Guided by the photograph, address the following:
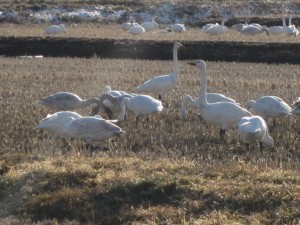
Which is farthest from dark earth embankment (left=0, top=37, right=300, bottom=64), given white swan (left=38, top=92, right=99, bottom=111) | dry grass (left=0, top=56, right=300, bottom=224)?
white swan (left=38, top=92, right=99, bottom=111)

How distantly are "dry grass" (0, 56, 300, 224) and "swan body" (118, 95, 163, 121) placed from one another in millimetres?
262

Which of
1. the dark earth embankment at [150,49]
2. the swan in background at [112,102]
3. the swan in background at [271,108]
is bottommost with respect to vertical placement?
the dark earth embankment at [150,49]

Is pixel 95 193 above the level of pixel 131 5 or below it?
above

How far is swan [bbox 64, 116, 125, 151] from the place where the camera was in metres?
Answer: 10.8

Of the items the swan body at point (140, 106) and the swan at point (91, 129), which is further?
the swan body at point (140, 106)

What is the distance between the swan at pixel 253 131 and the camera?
1063 centimetres

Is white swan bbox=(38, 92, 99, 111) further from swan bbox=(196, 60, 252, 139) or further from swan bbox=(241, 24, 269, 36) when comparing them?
swan bbox=(241, 24, 269, 36)

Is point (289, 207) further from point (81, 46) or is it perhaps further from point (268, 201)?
point (81, 46)

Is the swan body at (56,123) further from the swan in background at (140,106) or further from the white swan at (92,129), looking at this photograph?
the swan in background at (140,106)

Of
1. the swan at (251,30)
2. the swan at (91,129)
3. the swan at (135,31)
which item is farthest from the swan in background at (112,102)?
the swan at (251,30)

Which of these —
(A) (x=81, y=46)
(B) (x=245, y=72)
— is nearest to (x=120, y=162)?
(B) (x=245, y=72)

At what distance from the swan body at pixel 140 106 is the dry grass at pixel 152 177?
0.86ft

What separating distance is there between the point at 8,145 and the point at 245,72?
12.9 meters

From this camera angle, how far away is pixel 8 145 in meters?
11.2
